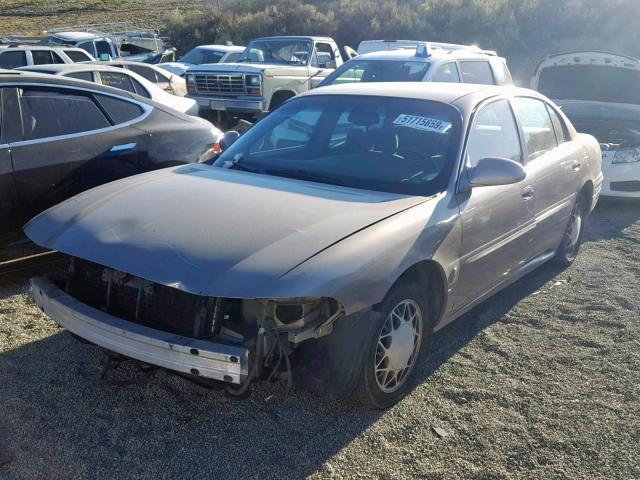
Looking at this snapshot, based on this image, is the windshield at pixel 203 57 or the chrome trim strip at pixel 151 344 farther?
the windshield at pixel 203 57

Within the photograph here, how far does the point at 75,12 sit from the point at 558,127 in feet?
154

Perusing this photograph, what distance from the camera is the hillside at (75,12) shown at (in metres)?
41.3

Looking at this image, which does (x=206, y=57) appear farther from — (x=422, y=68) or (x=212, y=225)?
(x=212, y=225)

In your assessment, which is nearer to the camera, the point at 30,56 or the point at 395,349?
the point at 395,349

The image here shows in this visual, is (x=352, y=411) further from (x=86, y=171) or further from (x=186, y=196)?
(x=86, y=171)

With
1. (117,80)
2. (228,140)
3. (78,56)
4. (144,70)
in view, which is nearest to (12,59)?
(78,56)

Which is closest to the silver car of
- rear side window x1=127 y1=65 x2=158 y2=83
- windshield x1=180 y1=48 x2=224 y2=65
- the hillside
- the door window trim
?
the door window trim

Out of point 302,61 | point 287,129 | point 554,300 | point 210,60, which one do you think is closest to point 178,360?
point 287,129

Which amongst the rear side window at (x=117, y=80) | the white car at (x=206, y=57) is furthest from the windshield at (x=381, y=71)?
the white car at (x=206, y=57)

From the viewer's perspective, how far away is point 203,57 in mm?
19656

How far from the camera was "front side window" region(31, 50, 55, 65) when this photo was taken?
13.6 meters

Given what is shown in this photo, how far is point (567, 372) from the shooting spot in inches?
159

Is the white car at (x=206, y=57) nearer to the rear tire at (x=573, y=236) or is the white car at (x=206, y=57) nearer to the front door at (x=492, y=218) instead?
the rear tire at (x=573, y=236)

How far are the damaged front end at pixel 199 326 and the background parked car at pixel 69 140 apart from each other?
6.11 ft
